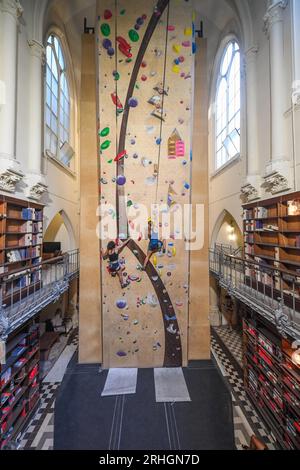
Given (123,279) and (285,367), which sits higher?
(123,279)

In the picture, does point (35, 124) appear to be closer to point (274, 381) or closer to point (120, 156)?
point (120, 156)

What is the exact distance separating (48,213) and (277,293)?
5307mm

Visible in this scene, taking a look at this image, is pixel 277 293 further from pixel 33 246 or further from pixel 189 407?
pixel 33 246

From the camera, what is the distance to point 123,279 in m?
4.07

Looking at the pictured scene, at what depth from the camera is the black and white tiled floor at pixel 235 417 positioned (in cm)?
351

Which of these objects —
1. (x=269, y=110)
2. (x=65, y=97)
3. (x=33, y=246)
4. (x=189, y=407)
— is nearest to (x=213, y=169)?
(x=269, y=110)

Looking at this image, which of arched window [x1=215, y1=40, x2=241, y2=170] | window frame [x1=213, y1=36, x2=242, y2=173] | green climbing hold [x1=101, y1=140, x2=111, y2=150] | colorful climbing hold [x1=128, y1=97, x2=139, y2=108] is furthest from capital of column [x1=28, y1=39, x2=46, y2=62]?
arched window [x1=215, y1=40, x2=241, y2=170]

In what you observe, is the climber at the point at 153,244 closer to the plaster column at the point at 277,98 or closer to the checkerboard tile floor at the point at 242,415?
the plaster column at the point at 277,98

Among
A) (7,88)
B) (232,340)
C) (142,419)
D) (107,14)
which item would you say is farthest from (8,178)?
(232,340)

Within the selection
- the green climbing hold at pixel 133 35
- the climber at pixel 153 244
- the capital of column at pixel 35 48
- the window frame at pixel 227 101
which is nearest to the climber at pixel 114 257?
the climber at pixel 153 244

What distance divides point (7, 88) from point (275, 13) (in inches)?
188

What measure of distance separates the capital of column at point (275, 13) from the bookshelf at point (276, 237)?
3129mm

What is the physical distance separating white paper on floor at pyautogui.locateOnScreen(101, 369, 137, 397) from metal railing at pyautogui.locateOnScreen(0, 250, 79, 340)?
5.49ft

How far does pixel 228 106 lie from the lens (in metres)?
6.61
